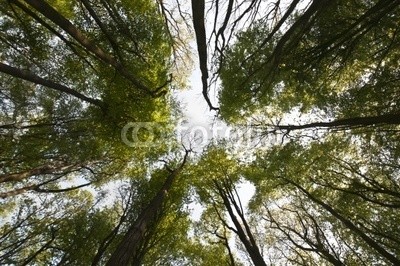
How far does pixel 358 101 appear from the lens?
7254mm

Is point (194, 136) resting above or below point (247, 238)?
above

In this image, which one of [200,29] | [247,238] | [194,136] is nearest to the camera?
[200,29]

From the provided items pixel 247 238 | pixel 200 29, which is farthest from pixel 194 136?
pixel 200 29

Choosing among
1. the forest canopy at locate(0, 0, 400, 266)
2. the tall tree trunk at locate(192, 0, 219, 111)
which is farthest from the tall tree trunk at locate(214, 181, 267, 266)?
the tall tree trunk at locate(192, 0, 219, 111)

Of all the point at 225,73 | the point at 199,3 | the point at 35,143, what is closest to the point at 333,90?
Result: the point at 225,73

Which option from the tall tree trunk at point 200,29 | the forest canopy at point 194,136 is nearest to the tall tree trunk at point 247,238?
the forest canopy at point 194,136

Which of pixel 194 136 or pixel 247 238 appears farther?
pixel 194 136

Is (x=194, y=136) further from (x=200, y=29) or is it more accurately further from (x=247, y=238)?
(x=200, y=29)

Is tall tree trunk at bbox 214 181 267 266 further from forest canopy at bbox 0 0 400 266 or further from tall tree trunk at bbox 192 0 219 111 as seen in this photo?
tall tree trunk at bbox 192 0 219 111

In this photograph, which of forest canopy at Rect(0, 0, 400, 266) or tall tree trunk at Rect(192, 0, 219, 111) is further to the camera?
forest canopy at Rect(0, 0, 400, 266)

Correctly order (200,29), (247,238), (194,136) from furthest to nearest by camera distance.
Answer: (194,136) → (247,238) → (200,29)

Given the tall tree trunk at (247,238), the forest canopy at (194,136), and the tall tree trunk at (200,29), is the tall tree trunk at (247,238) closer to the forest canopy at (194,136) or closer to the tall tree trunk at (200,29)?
the forest canopy at (194,136)

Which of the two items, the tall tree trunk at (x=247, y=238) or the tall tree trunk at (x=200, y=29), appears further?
the tall tree trunk at (x=247, y=238)

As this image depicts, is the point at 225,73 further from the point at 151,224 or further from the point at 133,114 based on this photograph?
the point at 151,224
